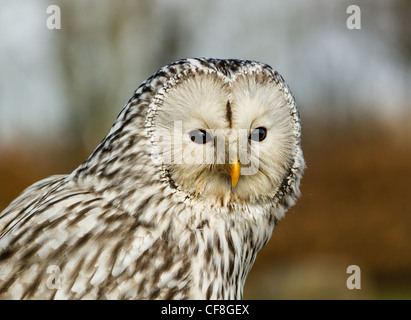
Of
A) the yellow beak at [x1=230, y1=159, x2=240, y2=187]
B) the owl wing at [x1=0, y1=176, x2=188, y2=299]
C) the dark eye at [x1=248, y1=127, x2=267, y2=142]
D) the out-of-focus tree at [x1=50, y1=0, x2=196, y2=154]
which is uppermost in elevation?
the out-of-focus tree at [x1=50, y1=0, x2=196, y2=154]

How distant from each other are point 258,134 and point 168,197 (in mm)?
513

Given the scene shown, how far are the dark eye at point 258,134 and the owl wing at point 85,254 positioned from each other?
1.98ft

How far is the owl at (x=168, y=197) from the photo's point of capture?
7.32ft

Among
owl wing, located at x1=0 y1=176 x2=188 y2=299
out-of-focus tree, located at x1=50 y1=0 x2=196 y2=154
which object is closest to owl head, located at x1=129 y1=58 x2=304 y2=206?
owl wing, located at x1=0 y1=176 x2=188 y2=299

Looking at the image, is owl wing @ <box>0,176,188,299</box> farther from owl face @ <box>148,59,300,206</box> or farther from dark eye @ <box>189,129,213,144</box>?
dark eye @ <box>189,129,213,144</box>

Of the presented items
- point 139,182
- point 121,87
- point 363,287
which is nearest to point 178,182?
point 139,182

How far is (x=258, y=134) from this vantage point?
8.05 ft

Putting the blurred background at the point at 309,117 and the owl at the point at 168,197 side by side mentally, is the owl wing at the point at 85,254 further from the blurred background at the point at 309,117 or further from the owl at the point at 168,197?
the blurred background at the point at 309,117

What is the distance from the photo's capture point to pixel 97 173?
253 centimetres

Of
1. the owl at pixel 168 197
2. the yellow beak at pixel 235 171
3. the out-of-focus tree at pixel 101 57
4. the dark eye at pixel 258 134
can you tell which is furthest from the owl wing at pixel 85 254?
the out-of-focus tree at pixel 101 57

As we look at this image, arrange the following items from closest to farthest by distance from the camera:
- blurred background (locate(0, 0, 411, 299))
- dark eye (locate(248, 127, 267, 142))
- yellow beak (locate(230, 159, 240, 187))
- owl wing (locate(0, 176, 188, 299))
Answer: owl wing (locate(0, 176, 188, 299)), yellow beak (locate(230, 159, 240, 187)), dark eye (locate(248, 127, 267, 142)), blurred background (locate(0, 0, 411, 299))

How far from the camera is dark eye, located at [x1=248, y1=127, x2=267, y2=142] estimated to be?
2.43 meters

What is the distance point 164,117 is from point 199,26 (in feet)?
27.6
